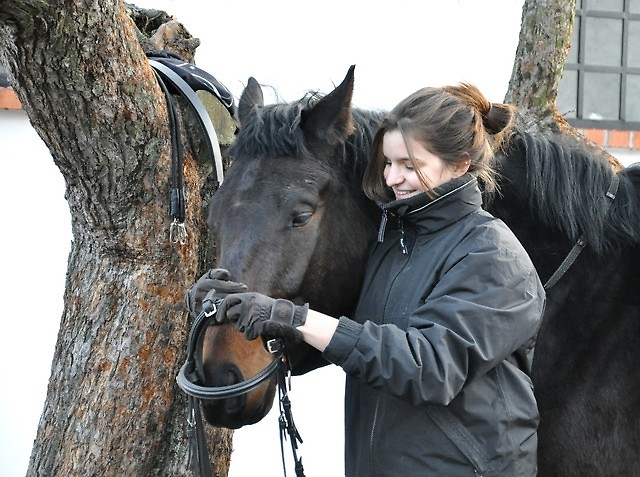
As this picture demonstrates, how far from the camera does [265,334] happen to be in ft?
5.75

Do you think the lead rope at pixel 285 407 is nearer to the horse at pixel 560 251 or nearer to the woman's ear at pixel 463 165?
the horse at pixel 560 251

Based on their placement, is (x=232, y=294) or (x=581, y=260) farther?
(x=581, y=260)

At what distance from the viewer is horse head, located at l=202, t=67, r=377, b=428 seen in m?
1.85

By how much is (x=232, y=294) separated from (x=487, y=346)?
0.59 metres

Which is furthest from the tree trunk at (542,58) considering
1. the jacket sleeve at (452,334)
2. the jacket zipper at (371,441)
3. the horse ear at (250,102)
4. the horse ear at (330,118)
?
the jacket zipper at (371,441)

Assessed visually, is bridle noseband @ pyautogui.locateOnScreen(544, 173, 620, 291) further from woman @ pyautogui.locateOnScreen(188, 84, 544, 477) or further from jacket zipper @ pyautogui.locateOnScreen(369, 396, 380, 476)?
jacket zipper @ pyautogui.locateOnScreen(369, 396, 380, 476)

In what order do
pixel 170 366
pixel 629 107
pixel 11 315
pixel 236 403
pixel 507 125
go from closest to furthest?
pixel 236 403
pixel 507 125
pixel 170 366
pixel 11 315
pixel 629 107

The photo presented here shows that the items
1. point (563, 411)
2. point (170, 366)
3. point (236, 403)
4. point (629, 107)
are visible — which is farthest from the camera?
point (629, 107)

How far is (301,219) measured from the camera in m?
1.95

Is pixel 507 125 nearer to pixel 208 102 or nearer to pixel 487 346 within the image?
pixel 487 346

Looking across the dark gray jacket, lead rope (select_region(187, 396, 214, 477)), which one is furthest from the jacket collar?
lead rope (select_region(187, 396, 214, 477))

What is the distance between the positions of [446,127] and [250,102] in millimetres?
642

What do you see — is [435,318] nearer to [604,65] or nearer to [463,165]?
[463,165]

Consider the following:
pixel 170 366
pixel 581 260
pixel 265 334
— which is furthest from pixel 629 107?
pixel 265 334
